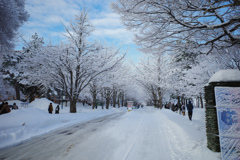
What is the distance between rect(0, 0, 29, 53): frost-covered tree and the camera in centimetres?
703

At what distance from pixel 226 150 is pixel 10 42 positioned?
12284 mm

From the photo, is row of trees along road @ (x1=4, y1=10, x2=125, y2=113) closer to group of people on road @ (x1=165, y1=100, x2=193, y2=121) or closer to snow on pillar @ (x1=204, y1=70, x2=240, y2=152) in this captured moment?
group of people on road @ (x1=165, y1=100, x2=193, y2=121)

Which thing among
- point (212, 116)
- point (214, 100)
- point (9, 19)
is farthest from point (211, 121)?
point (9, 19)

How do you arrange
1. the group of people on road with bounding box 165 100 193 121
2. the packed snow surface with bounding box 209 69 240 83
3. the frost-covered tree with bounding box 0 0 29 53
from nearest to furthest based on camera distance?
the packed snow surface with bounding box 209 69 240 83
the frost-covered tree with bounding box 0 0 29 53
the group of people on road with bounding box 165 100 193 121

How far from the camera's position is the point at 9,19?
25.0 feet

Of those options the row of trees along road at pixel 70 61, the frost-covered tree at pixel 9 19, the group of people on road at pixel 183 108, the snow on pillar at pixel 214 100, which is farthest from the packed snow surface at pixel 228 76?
the row of trees along road at pixel 70 61

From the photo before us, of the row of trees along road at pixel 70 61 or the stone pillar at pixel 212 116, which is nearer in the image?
the stone pillar at pixel 212 116

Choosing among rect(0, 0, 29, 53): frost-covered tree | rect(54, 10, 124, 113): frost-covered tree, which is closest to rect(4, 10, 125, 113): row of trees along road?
rect(54, 10, 124, 113): frost-covered tree

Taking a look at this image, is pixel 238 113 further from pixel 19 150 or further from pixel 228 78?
pixel 19 150

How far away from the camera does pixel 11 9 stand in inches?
280

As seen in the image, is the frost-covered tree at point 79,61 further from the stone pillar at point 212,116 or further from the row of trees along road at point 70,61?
the stone pillar at point 212,116

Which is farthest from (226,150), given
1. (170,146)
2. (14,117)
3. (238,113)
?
(14,117)

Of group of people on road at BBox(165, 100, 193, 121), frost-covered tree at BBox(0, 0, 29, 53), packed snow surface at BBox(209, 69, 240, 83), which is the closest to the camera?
packed snow surface at BBox(209, 69, 240, 83)

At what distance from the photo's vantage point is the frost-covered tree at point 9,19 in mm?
7029
